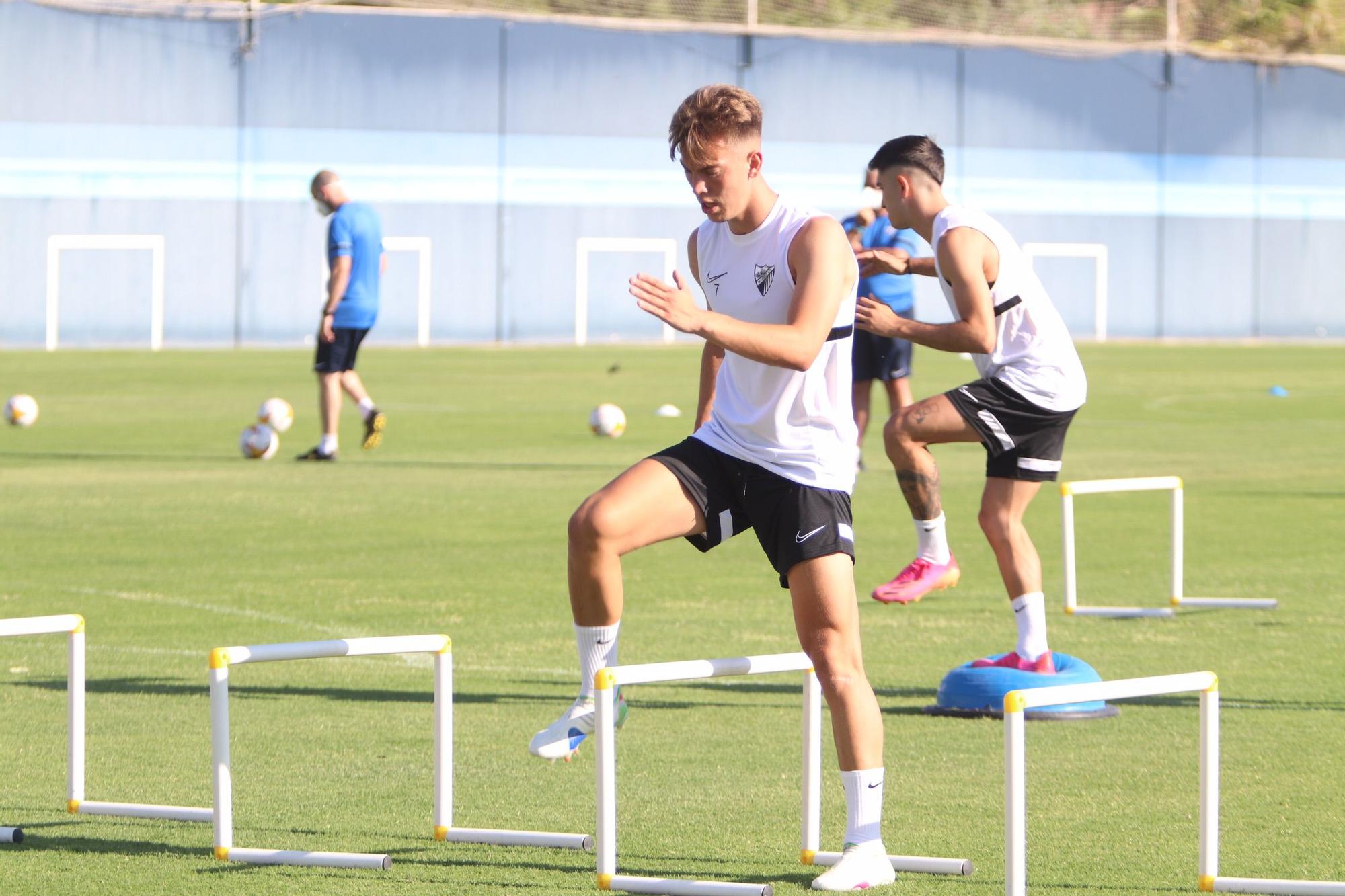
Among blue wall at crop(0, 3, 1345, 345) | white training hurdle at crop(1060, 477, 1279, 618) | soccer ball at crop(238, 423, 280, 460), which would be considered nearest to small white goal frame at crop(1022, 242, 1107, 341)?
blue wall at crop(0, 3, 1345, 345)

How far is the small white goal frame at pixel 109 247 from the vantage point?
39.4 meters

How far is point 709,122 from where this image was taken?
5.22m

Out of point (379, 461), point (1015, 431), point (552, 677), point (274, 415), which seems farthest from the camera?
point (274, 415)

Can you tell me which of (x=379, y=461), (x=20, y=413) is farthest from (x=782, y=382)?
(x=20, y=413)

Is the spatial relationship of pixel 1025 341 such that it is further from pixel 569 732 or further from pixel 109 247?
pixel 109 247

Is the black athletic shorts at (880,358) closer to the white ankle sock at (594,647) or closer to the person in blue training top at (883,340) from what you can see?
the person in blue training top at (883,340)

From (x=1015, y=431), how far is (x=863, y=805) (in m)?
2.96

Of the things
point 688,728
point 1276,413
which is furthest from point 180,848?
point 1276,413

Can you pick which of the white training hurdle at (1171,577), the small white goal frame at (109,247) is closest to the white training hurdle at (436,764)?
the white training hurdle at (1171,577)

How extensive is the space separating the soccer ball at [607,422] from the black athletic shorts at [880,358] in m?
4.76

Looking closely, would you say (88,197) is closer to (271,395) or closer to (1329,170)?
(271,395)

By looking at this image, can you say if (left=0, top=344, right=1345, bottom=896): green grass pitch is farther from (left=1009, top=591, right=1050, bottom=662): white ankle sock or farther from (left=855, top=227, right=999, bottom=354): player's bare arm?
(left=855, top=227, right=999, bottom=354): player's bare arm

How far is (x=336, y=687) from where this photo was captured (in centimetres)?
813

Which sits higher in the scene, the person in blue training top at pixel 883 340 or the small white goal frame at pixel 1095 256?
the small white goal frame at pixel 1095 256
